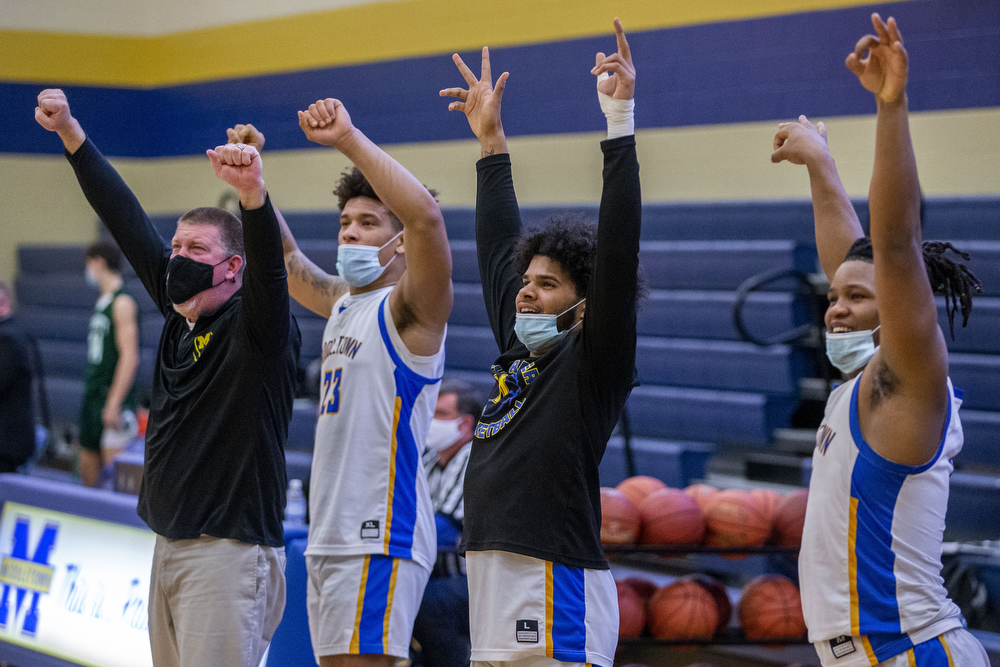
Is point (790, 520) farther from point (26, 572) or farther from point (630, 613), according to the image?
point (26, 572)

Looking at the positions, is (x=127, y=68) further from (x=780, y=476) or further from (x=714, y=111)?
(x=780, y=476)

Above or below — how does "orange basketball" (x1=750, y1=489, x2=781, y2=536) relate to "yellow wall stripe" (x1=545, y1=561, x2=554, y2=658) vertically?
above

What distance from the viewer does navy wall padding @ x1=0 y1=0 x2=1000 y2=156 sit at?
5.62 meters

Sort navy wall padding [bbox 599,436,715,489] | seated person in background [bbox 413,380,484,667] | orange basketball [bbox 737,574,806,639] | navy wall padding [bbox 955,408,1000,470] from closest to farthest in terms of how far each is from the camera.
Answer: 1. orange basketball [bbox 737,574,806,639]
2. seated person in background [bbox 413,380,484,667]
3. navy wall padding [bbox 955,408,1000,470]
4. navy wall padding [bbox 599,436,715,489]

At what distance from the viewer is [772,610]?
10.5ft

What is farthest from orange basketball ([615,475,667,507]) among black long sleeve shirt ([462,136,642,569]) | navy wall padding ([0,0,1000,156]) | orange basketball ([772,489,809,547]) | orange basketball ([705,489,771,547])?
navy wall padding ([0,0,1000,156])

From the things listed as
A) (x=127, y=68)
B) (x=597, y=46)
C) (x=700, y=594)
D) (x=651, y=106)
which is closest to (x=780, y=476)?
(x=700, y=594)

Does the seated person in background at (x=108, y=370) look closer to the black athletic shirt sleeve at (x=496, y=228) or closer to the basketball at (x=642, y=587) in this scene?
the basketball at (x=642, y=587)

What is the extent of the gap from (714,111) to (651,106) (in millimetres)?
482

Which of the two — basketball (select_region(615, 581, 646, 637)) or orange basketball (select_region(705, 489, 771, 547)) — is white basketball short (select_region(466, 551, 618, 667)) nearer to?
basketball (select_region(615, 581, 646, 637))

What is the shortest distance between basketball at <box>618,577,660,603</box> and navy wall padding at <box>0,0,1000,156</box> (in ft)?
12.4

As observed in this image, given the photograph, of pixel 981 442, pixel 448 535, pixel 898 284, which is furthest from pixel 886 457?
pixel 981 442

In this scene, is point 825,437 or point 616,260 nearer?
point 616,260

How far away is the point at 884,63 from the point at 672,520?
1.82 meters
